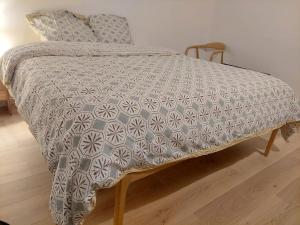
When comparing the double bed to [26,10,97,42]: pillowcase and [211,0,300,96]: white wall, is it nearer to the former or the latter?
[26,10,97,42]: pillowcase

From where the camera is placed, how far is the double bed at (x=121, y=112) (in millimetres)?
966

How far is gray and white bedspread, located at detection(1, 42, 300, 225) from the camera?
0.96 metres

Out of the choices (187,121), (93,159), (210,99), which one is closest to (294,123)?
(210,99)

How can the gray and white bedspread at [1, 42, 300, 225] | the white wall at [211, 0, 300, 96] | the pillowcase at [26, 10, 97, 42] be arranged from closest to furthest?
1. the gray and white bedspread at [1, 42, 300, 225]
2. the pillowcase at [26, 10, 97, 42]
3. the white wall at [211, 0, 300, 96]

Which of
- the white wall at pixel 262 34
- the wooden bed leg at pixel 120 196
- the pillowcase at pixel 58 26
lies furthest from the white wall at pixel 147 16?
the wooden bed leg at pixel 120 196

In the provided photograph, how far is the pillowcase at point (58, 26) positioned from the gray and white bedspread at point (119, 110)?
0.37m

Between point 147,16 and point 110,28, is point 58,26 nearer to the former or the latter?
point 110,28

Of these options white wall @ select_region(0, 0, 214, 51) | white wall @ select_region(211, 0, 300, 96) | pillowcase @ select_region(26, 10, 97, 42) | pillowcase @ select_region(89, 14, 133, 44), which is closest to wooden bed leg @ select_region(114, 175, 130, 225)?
pillowcase @ select_region(26, 10, 97, 42)

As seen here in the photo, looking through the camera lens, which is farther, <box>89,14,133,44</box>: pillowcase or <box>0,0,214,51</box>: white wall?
→ <box>89,14,133,44</box>: pillowcase

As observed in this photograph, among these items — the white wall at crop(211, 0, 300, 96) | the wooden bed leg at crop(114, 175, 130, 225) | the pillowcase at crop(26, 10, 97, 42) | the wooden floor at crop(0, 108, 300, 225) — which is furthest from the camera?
the white wall at crop(211, 0, 300, 96)

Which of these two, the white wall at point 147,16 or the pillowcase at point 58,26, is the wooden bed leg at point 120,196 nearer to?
the pillowcase at point 58,26

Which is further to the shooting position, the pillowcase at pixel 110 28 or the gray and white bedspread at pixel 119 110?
the pillowcase at pixel 110 28

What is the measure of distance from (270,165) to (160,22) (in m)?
2.22

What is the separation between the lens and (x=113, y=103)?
43.0 inches
